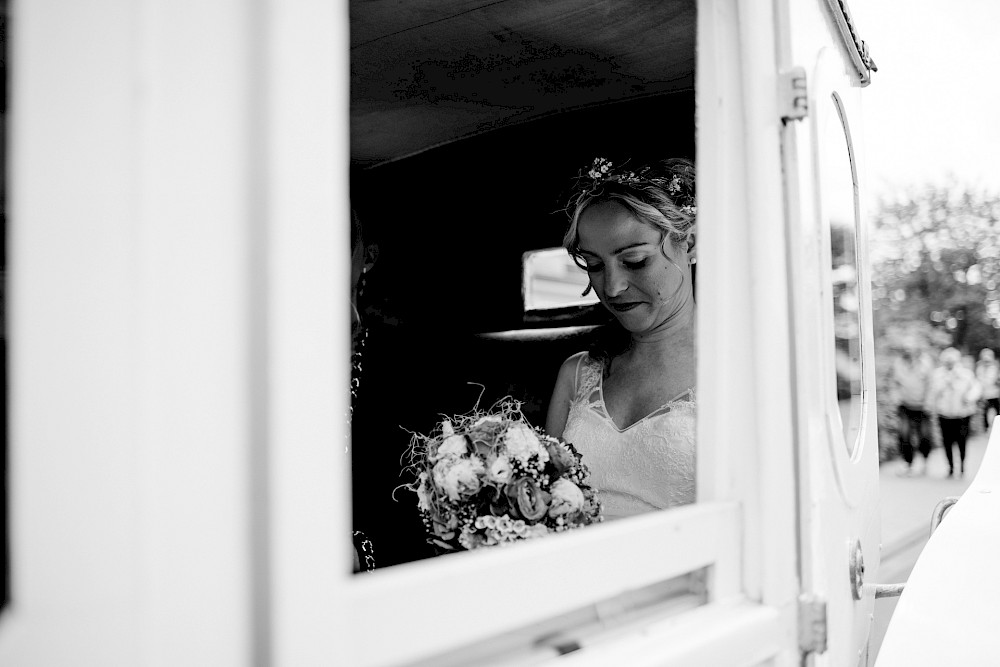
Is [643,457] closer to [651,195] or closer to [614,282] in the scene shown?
[614,282]

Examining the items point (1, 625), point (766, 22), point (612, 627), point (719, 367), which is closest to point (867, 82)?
point (766, 22)

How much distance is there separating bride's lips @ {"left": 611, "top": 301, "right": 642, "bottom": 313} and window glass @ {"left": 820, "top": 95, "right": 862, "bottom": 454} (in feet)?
2.58

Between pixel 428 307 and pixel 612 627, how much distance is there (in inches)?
109

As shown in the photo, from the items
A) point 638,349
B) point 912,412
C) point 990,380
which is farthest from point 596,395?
point 990,380

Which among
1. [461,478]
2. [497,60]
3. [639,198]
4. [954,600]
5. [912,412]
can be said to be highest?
[497,60]

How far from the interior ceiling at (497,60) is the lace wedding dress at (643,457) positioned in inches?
51.0

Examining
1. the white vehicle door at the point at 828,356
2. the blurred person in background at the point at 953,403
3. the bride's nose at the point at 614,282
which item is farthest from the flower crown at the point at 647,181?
the blurred person in background at the point at 953,403

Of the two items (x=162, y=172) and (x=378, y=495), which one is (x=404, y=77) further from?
(x=162, y=172)

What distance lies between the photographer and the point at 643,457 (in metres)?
2.45

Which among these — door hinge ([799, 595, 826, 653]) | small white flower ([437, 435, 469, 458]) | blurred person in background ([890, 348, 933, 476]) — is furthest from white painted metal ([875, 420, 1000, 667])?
blurred person in background ([890, 348, 933, 476])

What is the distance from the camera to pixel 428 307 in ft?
12.0

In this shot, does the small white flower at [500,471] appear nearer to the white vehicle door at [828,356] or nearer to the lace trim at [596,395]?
the white vehicle door at [828,356]

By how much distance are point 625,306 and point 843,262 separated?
98 cm

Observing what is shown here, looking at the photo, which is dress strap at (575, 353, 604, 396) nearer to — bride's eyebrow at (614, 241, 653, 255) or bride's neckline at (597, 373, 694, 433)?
bride's neckline at (597, 373, 694, 433)
